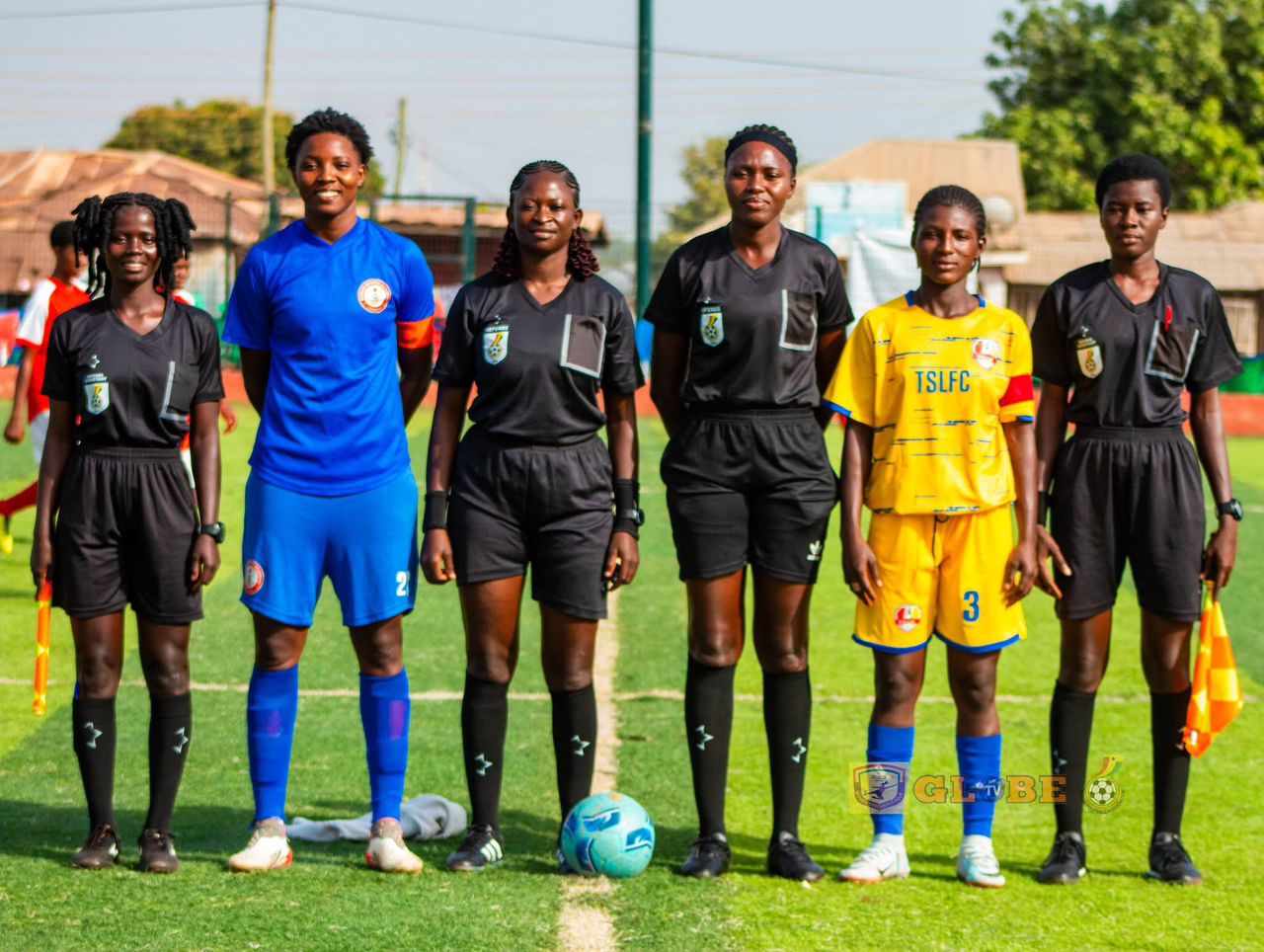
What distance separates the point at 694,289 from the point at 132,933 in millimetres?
2380

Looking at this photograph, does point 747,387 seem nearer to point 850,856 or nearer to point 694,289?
point 694,289

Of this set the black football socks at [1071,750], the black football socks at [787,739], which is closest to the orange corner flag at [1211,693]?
the black football socks at [1071,750]

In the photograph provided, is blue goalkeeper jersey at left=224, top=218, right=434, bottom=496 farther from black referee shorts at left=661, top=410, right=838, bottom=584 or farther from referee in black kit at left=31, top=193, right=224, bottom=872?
black referee shorts at left=661, top=410, right=838, bottom=584

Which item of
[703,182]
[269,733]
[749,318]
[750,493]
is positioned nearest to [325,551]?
[269,733]

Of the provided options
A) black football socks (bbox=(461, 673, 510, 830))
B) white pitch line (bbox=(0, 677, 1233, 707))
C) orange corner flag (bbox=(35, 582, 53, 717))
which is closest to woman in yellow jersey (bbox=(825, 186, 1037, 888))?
black football socks (bbox=(461, 673, 510, 830))

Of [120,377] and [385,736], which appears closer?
[120,377]

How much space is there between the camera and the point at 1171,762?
5180 millimetres

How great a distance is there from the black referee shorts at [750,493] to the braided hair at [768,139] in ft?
2.53

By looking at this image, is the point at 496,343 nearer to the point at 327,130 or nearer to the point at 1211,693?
the point at 327,130

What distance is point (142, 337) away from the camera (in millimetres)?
4910

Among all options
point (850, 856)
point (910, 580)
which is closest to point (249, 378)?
point (910, 580)

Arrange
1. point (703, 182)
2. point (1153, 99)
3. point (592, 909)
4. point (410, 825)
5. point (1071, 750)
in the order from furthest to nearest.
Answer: point (703, 182), point (1153, 99), point (410, 825), point (1071, 750), point (592, 909)

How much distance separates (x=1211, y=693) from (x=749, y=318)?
184 centimetres

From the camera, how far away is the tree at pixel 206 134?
58.6 m
